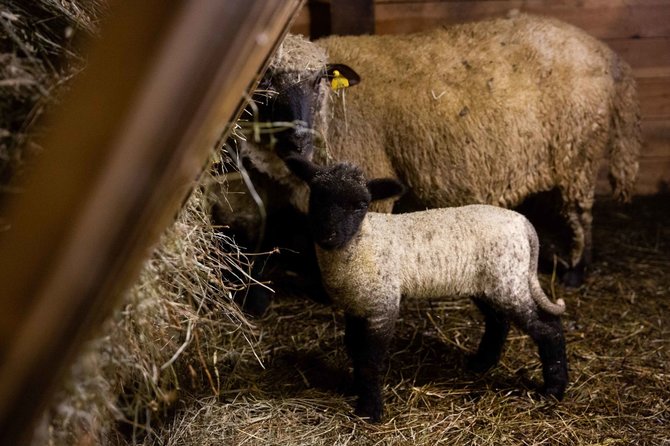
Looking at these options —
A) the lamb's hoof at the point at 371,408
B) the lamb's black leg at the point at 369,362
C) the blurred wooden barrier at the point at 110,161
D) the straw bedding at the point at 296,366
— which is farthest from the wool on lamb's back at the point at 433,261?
the blurred wooden barrier at the point at 110,161

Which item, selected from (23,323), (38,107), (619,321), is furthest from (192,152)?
(619,321)

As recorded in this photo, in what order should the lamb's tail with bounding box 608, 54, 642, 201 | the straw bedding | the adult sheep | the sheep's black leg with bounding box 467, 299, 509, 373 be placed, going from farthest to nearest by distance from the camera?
the lamb's tail with bounding box 608, 54, 642, 201 → the adult sheep → the sheep's black leg with bounding box 467, 299, 509, 373 → the straw bedding

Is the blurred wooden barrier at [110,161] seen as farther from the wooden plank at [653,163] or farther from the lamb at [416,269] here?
the wooden plank at [653,163]

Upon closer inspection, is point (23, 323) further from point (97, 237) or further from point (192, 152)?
point (192, 152)

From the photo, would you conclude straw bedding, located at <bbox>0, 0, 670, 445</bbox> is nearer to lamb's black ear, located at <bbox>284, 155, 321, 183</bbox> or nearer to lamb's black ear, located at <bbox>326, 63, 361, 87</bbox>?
lamb's black ear, located at <bbox>284, 155, 321, 183</bbox>

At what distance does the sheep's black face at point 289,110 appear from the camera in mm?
3512

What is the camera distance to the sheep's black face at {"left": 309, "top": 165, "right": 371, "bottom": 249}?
2617mm

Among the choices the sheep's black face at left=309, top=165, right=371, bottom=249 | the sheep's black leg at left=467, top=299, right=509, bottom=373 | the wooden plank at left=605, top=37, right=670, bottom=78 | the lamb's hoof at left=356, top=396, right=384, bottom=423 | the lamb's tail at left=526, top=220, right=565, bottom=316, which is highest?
the wooden plank at left=605, top=37, right=670, bottom=78

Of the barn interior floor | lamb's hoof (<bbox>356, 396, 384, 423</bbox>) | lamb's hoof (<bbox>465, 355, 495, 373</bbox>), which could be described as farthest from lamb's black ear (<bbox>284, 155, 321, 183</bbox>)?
lamb's hoof (<bbox>465, 355, 495, 373</bbox>)

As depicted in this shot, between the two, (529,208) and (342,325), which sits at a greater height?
(529,208)

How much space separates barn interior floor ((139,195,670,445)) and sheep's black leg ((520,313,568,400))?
86 millimetres

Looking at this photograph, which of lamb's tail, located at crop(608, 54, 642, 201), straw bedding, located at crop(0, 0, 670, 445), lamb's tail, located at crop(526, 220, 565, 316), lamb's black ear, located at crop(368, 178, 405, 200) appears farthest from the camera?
lamb's tail, located at crop(608, 54, 642, 201)

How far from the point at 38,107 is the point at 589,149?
3.64 m

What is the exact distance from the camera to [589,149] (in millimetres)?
4285
